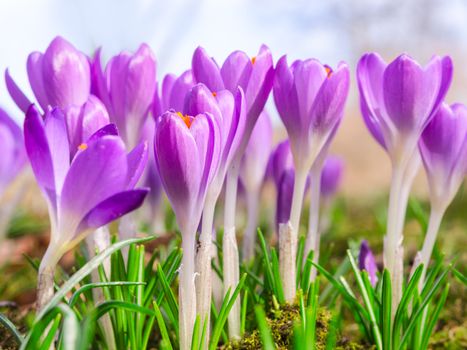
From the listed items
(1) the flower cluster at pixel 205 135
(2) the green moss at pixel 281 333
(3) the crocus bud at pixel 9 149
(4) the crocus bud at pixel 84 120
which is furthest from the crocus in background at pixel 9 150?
(2) the green moss at pixel 281 333

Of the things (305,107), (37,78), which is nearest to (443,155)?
(305,107)

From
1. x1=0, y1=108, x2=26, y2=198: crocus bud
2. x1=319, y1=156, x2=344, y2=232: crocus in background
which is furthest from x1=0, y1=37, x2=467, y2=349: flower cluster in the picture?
x1=319, y1=156, x2=344, y2=232: crocus in background

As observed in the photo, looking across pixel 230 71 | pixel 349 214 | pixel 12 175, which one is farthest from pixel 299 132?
pixel 349 214

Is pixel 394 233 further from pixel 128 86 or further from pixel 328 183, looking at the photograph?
pixel 328 183

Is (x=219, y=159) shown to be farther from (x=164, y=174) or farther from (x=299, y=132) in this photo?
(x=299, y=132)

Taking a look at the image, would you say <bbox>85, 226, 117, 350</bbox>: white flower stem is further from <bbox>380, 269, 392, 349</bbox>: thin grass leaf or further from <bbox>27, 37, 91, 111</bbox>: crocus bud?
<bbox>380, 269, 392, 349</bbox>: thin grass leaf

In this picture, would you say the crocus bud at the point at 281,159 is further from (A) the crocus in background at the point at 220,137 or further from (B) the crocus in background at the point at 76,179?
(B) the crocus in background at the point at 76,179
